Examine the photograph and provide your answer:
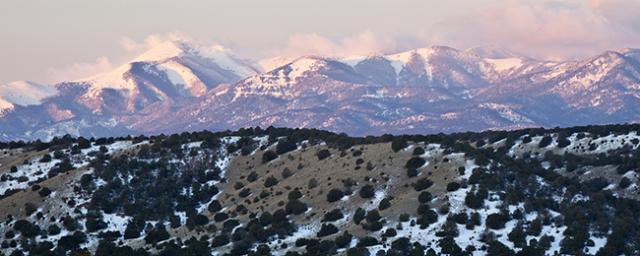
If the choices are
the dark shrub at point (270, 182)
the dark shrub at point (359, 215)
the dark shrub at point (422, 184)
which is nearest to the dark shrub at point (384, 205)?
the dark shrub at point (359, 215)

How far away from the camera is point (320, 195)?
143 metres

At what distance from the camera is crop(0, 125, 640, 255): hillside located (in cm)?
12350

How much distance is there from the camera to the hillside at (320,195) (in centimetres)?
12350

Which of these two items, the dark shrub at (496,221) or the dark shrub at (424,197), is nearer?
the dark shrub at (496,221)

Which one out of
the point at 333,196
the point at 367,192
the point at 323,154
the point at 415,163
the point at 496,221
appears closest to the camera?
the point at 496,221

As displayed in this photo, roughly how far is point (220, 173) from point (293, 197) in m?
22.1

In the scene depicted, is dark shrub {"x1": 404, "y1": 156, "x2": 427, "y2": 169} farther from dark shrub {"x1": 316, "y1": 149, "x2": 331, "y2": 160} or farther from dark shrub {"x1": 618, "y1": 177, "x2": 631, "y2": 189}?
dark shrub {"x1": 618, "y1": 177, "x2": 631, "y2": 189}

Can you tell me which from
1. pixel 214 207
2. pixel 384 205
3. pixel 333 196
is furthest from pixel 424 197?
pixel 214 207

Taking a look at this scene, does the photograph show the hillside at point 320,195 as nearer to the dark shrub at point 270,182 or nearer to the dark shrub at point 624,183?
the dark shrub at point 624,183

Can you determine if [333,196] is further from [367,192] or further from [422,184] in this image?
[422,184]

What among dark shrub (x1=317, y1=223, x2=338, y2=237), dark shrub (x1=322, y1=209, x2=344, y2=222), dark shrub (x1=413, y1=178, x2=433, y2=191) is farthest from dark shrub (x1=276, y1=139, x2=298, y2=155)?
dark shrub (x1=317, y1=223, x2=338, y2=237)

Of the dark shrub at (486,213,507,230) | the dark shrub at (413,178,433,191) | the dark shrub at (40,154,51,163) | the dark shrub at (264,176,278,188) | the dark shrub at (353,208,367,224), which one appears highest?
the dark shrub at (40,154,51,163)

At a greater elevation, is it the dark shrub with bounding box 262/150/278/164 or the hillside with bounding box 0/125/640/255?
the dark shrub with bounding box 262/150/278/164

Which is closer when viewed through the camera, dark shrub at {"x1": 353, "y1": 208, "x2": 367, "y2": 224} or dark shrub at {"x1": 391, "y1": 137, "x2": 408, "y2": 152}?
dark shrub at {"x1": 353, "y1": 208, "x2": 367, "y2": 224}
